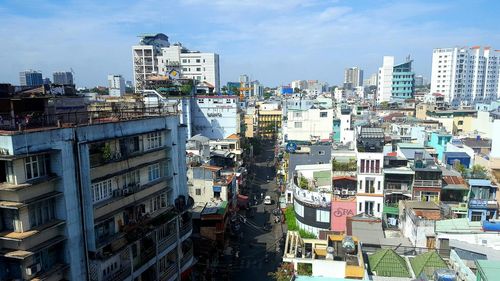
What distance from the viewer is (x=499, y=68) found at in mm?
142375

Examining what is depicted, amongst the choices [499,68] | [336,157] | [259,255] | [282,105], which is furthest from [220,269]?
[499,68]

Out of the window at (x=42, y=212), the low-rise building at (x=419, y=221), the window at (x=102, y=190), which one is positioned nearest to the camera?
the window at (x=42, y=212)

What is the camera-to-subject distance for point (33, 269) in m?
16.4

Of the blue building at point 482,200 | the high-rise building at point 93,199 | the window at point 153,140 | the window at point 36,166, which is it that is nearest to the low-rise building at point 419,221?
the blue building at point 482,200

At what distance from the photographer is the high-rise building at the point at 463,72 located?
5064 inches

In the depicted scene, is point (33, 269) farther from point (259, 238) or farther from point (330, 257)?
point (259, 238)

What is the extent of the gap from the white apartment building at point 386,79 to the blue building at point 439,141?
7346 centimetres

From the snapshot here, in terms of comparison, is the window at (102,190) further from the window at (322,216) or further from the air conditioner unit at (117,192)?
the window at (322,216)

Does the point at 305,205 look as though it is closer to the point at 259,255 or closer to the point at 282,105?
the point at 259,255

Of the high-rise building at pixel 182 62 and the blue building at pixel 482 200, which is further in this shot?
the high-rise building at pixel 182 62

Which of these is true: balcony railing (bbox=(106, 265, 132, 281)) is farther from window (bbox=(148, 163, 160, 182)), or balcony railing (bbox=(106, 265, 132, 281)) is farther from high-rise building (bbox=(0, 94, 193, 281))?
window (bbox=(148, 163, 160, 182))

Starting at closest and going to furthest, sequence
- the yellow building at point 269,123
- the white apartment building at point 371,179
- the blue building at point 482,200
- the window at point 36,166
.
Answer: the window at point 36,166 < the blue building at point 482,200 < the white apartment building at point 371,179 < the yellow building at point 269,123

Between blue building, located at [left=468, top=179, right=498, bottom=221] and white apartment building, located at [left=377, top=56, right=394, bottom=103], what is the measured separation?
92688 mm

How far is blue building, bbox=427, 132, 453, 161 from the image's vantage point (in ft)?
169
